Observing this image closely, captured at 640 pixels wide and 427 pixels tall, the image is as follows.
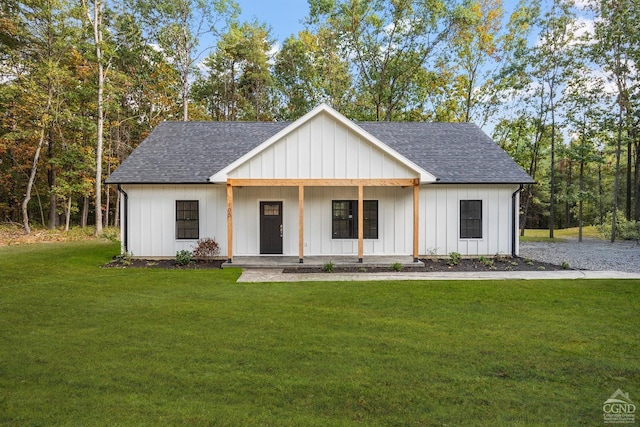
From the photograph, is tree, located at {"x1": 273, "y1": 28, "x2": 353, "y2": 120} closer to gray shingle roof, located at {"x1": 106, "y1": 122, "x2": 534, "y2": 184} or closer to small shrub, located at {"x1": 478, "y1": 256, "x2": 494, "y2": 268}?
gray shingle roof, located at {"x1": 106, "y1": 122, "x2": 534, "y2": 184}

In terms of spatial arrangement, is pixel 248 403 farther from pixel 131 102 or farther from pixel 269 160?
pixel 131 102

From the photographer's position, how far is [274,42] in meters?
33.8

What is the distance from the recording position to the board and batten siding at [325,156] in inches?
508

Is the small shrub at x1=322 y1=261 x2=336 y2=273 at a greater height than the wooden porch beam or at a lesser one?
lesser

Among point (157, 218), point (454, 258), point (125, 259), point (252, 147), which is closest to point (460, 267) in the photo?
point (454, 258)

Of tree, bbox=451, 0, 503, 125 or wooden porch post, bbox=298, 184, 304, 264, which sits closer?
wooden porch post, bbox=298, 184, 304, 264

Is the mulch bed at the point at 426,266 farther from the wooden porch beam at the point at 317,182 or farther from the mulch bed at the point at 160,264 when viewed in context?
the wooden porch beam at the point at 317,182

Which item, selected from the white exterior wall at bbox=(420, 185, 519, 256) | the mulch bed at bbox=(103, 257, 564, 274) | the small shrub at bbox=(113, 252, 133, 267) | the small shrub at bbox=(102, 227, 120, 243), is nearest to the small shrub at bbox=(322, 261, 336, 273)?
the mulch bed at bbox=(103, 257, 564, 274)

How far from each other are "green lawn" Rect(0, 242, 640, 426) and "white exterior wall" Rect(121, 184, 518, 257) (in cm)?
513

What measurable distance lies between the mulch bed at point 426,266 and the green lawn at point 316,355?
9.73 feet

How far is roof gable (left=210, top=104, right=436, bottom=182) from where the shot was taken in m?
12.9

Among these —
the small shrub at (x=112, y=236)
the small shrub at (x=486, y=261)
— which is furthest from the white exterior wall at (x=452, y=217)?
the small shrub at (x=112, y=236)

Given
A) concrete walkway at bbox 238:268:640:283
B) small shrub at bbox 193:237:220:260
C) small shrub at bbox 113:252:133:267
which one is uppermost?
small shrub at bbox 193:237:220:260

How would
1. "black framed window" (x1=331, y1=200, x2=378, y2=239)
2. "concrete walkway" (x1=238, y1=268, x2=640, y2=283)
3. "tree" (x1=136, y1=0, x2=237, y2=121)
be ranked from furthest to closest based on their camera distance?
"tree" (x1=136, y1=0, x2=237, y2=121)
"black framed window" (x1=331, y1=200, x2=378, y2=239)
"concrete walkway" (x1=238, y1=268, x2=640, y2=283)
